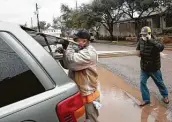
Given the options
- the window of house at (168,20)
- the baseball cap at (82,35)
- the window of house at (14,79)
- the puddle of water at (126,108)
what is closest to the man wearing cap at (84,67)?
the baseball cap at (82,35)

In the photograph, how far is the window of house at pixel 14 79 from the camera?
237 cm

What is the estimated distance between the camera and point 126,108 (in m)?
7.33

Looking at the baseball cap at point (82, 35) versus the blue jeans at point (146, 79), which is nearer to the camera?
the baseball cap at point (82, 35)

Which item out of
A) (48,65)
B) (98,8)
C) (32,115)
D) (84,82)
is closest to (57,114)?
(32,115)

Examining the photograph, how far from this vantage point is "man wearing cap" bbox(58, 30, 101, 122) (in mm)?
3600

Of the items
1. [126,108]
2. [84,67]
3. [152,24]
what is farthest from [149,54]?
[152,24]

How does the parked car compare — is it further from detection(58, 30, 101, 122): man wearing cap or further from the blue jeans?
the blue jeans

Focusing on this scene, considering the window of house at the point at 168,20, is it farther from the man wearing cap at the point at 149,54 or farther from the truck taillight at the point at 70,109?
the truck taillight at the point at 70,109

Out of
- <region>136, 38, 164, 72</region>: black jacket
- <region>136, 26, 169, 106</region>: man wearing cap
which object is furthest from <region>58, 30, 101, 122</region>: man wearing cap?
<region>136, 38, 164, 72</region>: black jacket

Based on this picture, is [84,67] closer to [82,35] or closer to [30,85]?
[82,35]

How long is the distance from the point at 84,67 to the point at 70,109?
1.22 metres

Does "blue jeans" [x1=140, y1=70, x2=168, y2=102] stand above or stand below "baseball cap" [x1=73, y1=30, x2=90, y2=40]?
below

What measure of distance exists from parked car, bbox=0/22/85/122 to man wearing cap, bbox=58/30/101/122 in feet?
3.09

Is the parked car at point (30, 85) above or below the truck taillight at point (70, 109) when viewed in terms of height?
above
